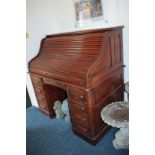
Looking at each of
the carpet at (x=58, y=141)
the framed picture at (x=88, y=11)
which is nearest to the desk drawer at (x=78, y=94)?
the carpet at (x=58, y=141)

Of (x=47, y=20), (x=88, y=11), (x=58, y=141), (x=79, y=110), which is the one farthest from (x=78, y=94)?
(x=47, y=20)

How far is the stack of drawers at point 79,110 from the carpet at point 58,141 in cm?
17

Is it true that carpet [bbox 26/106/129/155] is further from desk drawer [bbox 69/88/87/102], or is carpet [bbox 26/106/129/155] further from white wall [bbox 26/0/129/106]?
white wall [bbox 26/0/129/106]

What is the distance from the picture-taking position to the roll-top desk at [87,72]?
5.80 ft

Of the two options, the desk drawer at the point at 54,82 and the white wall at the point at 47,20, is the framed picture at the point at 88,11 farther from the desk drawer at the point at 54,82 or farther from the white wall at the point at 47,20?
the desk drawer at the point at 54,82

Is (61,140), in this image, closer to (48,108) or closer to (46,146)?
(46,146)

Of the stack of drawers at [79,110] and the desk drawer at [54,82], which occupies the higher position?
the desk drawer at [54,82]

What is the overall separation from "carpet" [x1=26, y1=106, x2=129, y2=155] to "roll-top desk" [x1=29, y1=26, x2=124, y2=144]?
96 millimetres

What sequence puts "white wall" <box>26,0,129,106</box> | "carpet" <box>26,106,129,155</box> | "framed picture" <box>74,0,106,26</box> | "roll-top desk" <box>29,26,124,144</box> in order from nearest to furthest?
"roll-top desk" <box>29,26,124,144</box> < "carpet" <box>26,106,129,155</box> < "framed picture" <box>74,0,106,26</box> < "white wall" <box>26,0,129,106</box>

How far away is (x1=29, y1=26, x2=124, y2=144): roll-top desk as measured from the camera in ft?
5.80

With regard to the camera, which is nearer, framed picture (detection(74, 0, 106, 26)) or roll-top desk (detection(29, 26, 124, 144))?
roll-top desk (detection(29, 26, 124, 144))

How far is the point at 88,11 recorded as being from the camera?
2.18m

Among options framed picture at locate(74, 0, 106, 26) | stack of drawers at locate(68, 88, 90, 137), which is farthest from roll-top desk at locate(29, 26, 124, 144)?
framed picture at locate(74, 0, 106, 26)
